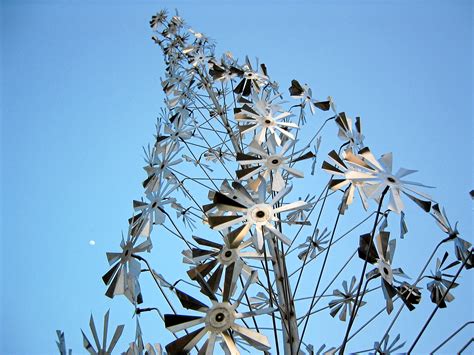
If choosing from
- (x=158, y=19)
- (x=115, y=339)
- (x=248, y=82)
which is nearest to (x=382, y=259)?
(x=115, y=339)

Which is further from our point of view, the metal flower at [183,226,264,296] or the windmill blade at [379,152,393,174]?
the windmill blade at [379,152,393,174]

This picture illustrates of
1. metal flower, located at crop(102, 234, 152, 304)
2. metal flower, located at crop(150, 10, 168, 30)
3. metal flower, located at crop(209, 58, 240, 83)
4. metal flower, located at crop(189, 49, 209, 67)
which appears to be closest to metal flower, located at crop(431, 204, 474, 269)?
metal flower, located at crop(102, 234, 152, 304)

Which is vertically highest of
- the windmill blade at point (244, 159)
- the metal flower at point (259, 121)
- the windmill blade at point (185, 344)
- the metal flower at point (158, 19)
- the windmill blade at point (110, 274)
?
the metal flower at point (158, 19)

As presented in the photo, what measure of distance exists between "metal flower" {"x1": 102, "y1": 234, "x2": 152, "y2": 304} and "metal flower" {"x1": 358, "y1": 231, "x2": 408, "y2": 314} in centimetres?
77

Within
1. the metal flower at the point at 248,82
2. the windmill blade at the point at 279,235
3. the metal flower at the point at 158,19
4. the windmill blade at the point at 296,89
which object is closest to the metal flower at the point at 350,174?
the windmill blade at the point at 279,235

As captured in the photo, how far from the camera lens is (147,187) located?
1.62 m

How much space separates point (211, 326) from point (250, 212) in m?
0.36

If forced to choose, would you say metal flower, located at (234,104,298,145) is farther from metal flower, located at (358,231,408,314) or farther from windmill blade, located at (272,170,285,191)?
metal flower, located at (358,231,408,314)

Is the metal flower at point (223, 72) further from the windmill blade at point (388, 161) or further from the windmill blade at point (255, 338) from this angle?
the windmill blade at point (255, 338)

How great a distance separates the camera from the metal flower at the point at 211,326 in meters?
0.88

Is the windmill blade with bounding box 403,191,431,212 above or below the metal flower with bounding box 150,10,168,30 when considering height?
below

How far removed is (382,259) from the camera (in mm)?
1137

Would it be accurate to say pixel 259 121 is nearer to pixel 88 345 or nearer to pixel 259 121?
pixel 259 121

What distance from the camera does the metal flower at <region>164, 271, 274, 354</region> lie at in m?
0.88
